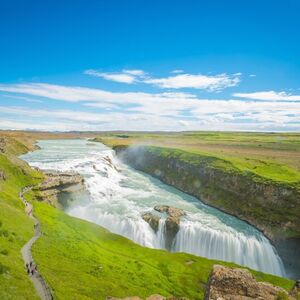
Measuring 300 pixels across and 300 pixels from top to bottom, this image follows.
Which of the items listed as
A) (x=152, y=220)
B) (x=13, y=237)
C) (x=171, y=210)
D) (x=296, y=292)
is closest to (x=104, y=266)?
(x=13, y=237)

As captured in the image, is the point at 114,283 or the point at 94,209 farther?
the point at 94,209

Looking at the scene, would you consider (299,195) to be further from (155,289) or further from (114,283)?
(114,283)

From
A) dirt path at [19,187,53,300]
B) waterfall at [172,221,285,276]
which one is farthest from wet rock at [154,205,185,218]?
dirt path at [19,187,53,300]

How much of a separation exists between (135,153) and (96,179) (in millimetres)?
67109

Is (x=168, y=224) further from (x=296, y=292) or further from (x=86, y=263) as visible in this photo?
(x=296, y=292)

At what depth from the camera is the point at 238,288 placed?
85.3ft

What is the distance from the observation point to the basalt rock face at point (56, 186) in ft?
263

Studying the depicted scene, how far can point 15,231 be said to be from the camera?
45.2 metres

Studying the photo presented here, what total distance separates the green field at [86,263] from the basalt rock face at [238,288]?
14.4 m

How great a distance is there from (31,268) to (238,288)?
22.3m

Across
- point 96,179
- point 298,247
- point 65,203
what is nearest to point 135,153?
point 96,179

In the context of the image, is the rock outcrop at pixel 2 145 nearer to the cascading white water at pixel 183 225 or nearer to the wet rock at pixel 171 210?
the cascading white water at pixel 183 225

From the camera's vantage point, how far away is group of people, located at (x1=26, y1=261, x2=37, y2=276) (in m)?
33.8

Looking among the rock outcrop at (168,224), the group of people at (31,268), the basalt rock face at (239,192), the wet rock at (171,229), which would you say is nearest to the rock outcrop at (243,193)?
the basalt rock face at (239,192)
